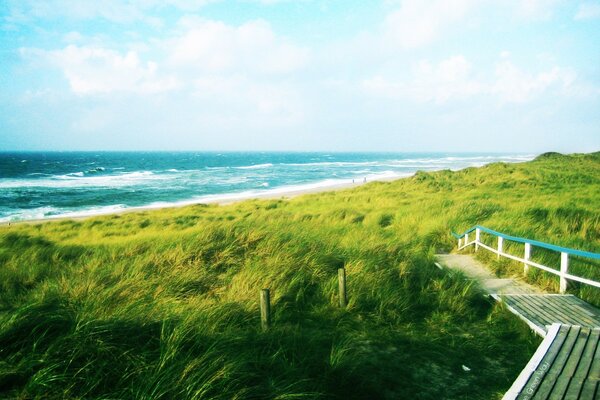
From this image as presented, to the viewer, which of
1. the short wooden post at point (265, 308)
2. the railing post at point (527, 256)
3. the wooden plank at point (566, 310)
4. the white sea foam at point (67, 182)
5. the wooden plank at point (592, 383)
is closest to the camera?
the wooden plank at point (592, 383)

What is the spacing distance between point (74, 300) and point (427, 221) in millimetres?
11323

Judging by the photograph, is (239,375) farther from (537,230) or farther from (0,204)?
(0,204)

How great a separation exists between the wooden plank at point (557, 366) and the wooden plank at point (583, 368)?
116 millimetres

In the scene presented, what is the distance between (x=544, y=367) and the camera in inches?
137

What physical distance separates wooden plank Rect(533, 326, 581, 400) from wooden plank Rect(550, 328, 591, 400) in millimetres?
26

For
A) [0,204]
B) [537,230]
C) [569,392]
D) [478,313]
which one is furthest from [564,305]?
[0,204]

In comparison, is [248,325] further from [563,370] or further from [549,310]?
[549,310]

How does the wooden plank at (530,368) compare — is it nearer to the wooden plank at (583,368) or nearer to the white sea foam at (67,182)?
the wooden plank at (583,368)

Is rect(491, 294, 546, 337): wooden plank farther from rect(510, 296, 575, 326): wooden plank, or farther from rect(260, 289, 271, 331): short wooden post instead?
rect(260, 289, 271, 331): short wooden post

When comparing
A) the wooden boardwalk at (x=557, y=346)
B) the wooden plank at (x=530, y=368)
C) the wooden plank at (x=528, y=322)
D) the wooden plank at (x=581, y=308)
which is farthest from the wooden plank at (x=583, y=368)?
the wooden plank at (x=581, y=308)

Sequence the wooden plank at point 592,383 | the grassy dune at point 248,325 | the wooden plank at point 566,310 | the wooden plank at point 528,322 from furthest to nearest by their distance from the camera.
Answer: the wooden plank at point 566,310, the wooden plank at point 528,322, the wooden plank at point 592,383, the grassy dune at point 248,325

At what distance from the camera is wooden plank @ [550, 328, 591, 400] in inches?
122

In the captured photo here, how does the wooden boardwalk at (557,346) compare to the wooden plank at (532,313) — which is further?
the wooden plank at (532,313)

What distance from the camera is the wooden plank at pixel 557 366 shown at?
10.2 ft
